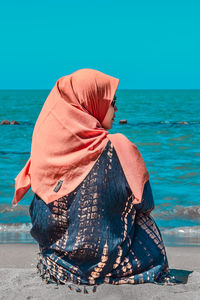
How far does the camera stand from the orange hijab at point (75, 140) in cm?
266

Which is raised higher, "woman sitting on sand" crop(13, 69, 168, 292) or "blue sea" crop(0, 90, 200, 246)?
"woman sitting on sand" crop(13, 69, 168, 292)

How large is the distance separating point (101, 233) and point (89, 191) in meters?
0.23

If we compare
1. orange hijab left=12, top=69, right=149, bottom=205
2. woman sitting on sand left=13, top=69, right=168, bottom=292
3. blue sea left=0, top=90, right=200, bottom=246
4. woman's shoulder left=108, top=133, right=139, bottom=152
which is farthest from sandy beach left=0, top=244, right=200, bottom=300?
blue sea left=0, top=90, right=200, bottom=246

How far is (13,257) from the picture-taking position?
423 centimetres

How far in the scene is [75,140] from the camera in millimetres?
2654

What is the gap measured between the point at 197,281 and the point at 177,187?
5927 mm

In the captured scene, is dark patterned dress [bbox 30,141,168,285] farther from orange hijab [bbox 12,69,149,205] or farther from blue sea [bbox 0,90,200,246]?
blue sea [bbox 0,90,200,246]

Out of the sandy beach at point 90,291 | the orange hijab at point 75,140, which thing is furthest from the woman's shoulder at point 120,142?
the sandy beach at point 90,291

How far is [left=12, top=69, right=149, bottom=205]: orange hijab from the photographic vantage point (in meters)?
2.66

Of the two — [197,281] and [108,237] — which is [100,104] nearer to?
[108,237]

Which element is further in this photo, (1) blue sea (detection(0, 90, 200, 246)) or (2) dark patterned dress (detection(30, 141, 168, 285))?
(1) blue sea (detection(0, 90, 200, 246))

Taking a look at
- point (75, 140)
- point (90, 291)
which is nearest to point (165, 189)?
point (90, 291)

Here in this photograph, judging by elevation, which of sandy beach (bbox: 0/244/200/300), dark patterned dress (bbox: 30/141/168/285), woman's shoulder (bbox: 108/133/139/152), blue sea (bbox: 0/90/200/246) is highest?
woman's shoulder (bbox: 108/133/139/152)

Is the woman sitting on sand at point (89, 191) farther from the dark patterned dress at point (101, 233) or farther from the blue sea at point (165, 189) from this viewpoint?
the blue sea at point (165, 189)
